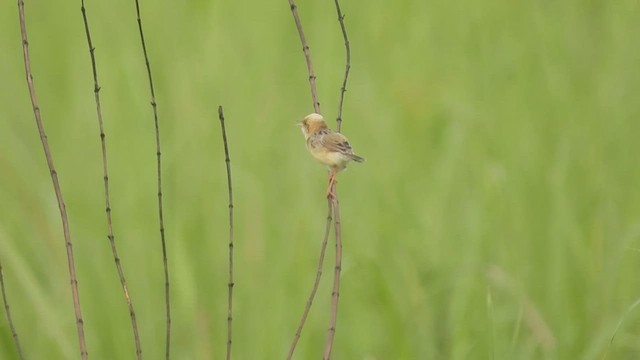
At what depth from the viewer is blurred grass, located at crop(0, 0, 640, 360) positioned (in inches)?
113

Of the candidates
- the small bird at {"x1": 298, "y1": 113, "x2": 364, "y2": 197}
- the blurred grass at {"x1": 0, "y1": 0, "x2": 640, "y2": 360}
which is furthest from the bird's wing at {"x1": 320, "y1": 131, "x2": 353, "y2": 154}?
the blurred grass at {"x1": 0, "y1": 0, "x2": 640, "y2": 360}

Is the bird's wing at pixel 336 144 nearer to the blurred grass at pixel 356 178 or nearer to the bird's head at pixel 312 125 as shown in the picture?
the bird's head at pixel 312 125

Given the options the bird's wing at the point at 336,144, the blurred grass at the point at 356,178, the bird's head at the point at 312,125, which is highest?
the blurred grass at the point at 356,178

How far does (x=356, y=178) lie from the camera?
11.3 ft

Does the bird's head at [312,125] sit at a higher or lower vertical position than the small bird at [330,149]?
higher

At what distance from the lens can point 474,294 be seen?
288 cm

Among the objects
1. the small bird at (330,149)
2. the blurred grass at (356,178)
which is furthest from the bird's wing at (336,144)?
the blurred grass at (356,178)

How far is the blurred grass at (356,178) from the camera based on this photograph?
2879 millimetres

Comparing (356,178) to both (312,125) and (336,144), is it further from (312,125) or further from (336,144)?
(336,144)

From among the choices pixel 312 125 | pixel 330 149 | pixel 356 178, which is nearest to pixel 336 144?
pixel 330 149

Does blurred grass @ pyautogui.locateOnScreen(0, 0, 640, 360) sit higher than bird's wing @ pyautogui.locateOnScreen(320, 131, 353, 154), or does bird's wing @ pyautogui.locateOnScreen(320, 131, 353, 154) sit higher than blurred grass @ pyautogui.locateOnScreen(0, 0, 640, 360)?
blurred grass @ pyautogui.locateOnScreen(0, 0, 640, 360)

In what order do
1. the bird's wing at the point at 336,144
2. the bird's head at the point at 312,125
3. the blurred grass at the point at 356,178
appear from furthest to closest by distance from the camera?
the blurred grass at the point at 356,178 < the bird's head at the point at 312,125 < the bird's wing at the point at 336,144

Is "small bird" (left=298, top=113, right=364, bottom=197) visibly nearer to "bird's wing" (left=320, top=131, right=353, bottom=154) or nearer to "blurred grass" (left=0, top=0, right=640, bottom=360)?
"bird's wing" (left=320, top=131, right=353, bottom=154)

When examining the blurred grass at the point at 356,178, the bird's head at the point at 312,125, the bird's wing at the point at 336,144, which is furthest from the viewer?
the blurred grass at the point at 356,178
